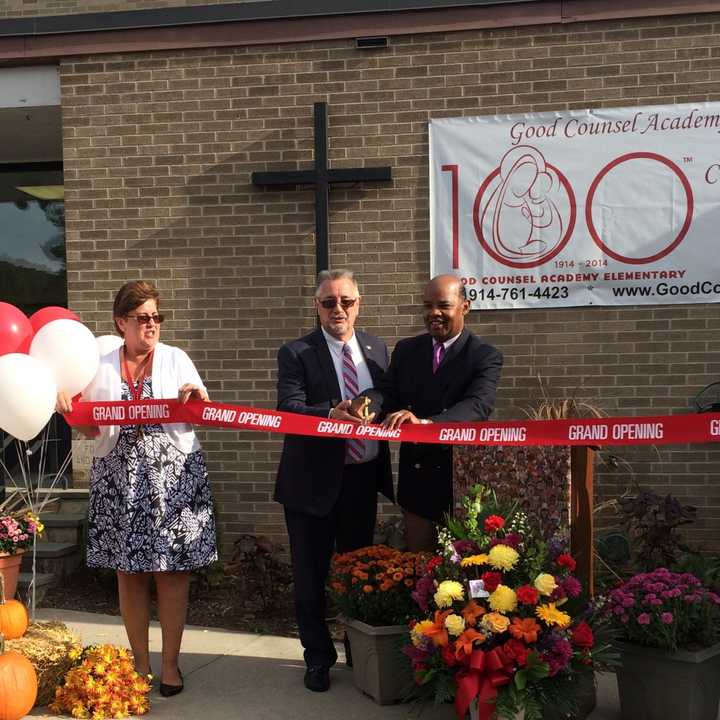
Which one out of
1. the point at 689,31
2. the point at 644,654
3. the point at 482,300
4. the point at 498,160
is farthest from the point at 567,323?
the point at 644,654

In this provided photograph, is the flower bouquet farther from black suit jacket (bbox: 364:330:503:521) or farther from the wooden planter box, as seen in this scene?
Result: black suit jacket (bbox: 364:330:503:521)

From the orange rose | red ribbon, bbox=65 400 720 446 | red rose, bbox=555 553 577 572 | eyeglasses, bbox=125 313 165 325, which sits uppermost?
eyeglasses, bbox=125 313 165 325

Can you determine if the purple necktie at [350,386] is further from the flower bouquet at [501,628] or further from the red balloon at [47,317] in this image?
the red balloon at [47,317]

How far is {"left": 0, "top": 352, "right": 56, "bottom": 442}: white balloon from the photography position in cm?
392

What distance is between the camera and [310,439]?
13.8 ft

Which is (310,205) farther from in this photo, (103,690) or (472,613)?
(472,613)

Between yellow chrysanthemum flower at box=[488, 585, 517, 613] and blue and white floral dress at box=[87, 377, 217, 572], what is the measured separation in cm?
153

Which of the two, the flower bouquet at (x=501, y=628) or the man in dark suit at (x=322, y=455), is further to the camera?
the man in dark suit at (x=322, y=455)

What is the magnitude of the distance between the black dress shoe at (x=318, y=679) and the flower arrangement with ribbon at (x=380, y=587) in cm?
33

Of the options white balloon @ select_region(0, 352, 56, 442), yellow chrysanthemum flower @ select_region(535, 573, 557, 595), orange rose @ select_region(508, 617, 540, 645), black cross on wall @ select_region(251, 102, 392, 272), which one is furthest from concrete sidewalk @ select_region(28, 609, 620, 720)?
black cross on wall @ select_region(251, 102, 392, 272)

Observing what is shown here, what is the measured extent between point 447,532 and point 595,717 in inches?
45.4

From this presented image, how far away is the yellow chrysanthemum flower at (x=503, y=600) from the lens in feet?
10.8

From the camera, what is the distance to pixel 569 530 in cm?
387

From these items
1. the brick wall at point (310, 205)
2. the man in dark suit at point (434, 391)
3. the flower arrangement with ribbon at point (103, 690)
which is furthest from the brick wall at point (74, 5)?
the flower arrangement with ribbon at point (103, 690)
